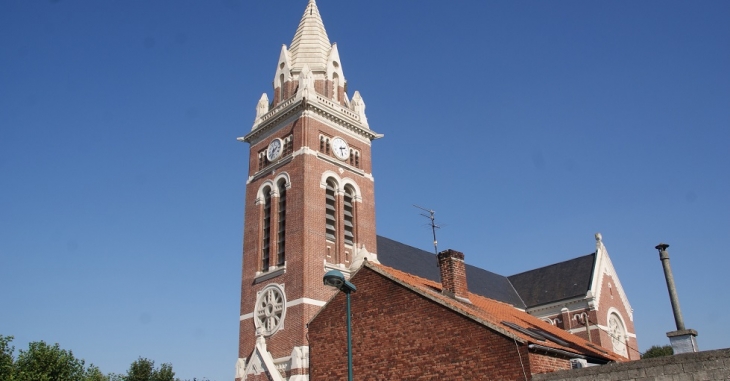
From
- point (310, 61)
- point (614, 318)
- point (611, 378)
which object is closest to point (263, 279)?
point (310, 61)

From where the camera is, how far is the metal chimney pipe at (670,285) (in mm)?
17031

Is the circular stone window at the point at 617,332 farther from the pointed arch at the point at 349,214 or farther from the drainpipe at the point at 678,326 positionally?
the drainpipe at the point at 678,326

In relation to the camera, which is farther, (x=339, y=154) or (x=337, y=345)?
(x=339, y=154)

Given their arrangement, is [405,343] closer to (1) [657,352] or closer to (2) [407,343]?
(2) [407,343]

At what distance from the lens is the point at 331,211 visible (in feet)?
118

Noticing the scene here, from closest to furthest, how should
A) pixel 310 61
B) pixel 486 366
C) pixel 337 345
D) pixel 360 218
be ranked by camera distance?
pixel 486 366 < pixel 337 345 < pixel 360 218 < pixel 310 61

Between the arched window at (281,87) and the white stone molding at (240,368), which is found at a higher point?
the arched window at (281,87)

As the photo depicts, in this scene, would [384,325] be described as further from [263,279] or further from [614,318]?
[614,318]

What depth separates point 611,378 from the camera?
14445 millimetres

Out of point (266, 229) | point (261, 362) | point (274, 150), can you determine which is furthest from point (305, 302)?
point (274, 150)

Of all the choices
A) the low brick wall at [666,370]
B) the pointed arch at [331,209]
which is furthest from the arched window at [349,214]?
the low brick wall at [666,370]

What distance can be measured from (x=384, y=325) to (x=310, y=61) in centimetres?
2569

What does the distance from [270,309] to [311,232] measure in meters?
4.57

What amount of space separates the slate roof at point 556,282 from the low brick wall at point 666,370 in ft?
104
